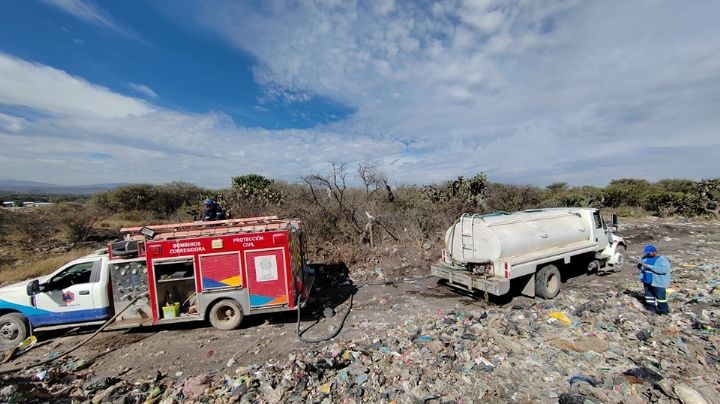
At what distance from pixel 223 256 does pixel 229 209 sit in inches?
402

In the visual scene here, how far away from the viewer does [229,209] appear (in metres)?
15.7

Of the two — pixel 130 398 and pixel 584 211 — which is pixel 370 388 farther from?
pixel 584 211

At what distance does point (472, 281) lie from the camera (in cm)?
738

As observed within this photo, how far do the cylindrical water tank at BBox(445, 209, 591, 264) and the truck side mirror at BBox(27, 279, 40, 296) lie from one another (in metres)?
8.83

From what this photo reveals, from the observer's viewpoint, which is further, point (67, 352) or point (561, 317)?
point (561, 317)

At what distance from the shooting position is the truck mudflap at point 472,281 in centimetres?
684

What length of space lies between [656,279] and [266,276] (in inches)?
302

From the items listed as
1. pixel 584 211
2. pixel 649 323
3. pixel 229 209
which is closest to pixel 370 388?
pixel 649 323

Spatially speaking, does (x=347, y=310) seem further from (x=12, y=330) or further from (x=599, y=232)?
(x=599, y=232)

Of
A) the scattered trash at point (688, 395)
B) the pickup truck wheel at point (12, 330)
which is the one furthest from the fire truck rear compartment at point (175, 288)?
the scattered trash at point (688, 395)

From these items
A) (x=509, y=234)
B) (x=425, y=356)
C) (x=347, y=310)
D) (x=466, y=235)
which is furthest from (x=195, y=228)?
(x=509, y=234)

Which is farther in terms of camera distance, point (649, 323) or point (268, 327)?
point (268, 327)

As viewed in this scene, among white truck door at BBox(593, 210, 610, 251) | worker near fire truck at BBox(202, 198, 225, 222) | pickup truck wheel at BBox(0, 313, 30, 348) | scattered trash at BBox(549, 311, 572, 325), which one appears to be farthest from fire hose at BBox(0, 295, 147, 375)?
white truck door at BBox(593, 210, 610, 251)

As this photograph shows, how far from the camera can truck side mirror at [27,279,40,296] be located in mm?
5902
